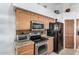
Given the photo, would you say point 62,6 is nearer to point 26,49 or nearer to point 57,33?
point 57,33

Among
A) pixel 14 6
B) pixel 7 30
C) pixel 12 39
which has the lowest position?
pixel 12 39

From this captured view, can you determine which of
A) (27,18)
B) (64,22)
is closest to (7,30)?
(27,18)

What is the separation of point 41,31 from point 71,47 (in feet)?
1.54

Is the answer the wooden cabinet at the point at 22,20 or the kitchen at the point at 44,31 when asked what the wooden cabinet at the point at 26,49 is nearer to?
the kitchen at the point at 44,31

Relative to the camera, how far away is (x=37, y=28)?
4.86ft

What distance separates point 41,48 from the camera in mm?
1508

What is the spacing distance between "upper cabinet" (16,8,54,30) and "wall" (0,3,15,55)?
0.10m

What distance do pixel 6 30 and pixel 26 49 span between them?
37 cm

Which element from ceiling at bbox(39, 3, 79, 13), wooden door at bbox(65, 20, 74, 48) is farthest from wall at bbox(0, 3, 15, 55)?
wooden door at bbox(65, 20, 74, 48)

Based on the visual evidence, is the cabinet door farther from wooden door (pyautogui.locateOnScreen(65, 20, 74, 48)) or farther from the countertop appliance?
wooden door (pyautogui.locateOnScreen(65, 20, 74, 48))

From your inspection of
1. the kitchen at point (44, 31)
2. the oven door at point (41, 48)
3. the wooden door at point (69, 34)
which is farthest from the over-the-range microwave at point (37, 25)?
the wooden door at point (69, 34)

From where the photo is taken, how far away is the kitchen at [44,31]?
138 cm

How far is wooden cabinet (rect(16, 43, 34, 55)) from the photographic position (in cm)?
137
